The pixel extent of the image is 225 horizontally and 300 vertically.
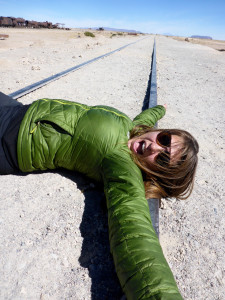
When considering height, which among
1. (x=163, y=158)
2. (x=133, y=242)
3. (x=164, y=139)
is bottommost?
(x=133, y=242)

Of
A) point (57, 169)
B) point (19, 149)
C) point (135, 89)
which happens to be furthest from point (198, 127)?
point (19, 149)

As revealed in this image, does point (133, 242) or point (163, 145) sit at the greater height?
point (163, 145)

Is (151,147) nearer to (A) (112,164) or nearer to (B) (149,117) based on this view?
(A) (112,164)

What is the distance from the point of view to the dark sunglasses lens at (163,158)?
182 cm

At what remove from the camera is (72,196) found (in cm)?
200

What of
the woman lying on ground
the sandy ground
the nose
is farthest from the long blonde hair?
the sandy ground

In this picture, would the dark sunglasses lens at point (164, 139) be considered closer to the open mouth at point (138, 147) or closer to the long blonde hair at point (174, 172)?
the long blonde hair at point (174, 172)

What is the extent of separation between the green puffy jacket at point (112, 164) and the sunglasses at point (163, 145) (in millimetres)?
230

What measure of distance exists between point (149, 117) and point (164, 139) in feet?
3.89

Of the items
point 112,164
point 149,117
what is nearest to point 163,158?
point 112,164

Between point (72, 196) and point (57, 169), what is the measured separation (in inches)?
16.5

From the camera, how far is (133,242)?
1.19 metres

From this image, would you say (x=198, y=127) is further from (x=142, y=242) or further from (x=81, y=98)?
(x=142, y=242)

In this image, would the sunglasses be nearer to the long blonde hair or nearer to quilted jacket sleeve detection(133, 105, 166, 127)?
the long blonde hair
